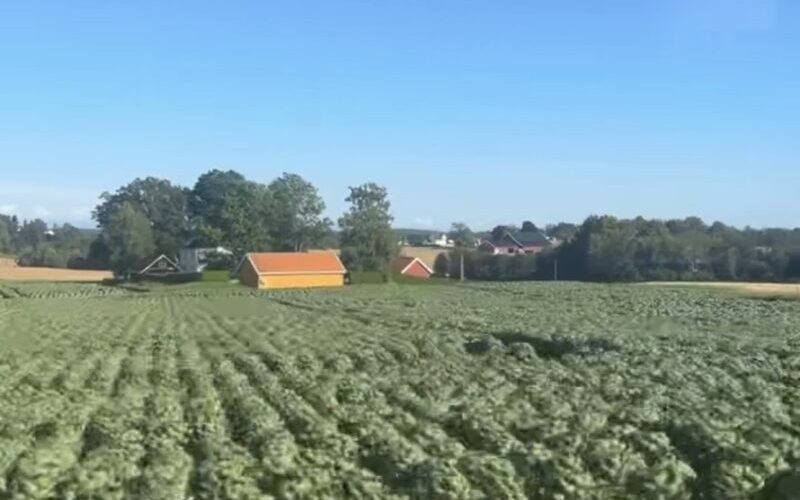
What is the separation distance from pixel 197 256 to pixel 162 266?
6.50 metres

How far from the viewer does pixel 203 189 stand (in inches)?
5773

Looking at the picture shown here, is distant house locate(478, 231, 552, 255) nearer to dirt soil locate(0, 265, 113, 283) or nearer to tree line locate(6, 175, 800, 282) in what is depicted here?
tree line locate(6, 175, 800, 282)

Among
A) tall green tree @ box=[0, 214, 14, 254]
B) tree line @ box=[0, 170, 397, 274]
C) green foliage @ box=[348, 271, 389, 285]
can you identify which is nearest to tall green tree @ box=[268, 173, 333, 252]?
tree line @ box=[0, 170, 397, 274]

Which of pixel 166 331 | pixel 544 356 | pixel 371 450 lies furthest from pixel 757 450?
pixel 166 331

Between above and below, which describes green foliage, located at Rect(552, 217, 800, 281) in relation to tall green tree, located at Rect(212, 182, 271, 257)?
below

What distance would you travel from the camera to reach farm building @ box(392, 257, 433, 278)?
99.8 meters

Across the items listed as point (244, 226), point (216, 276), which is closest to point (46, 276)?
point (216, 276)

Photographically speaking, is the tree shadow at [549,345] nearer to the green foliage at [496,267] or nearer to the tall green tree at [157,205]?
the green foliage at [496,267]

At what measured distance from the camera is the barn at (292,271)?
87.2 metres

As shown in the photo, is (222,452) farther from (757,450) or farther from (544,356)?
(544,356)

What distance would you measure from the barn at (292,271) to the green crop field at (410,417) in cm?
6236

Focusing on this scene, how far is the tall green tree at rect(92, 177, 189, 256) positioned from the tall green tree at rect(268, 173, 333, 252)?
2275 centimetres

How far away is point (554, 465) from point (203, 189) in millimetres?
142076

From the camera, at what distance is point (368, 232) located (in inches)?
4026
